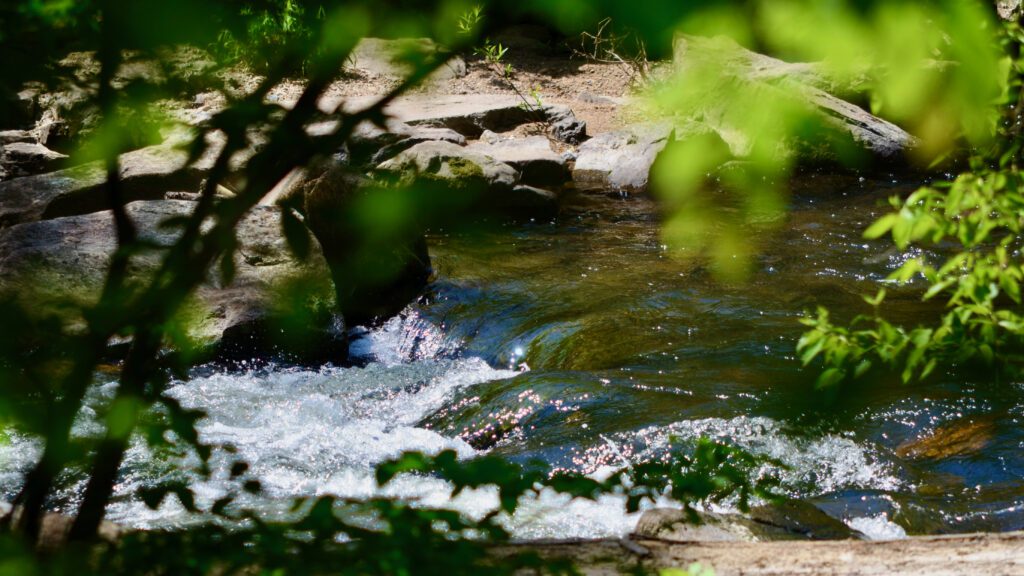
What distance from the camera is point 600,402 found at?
5.42 m

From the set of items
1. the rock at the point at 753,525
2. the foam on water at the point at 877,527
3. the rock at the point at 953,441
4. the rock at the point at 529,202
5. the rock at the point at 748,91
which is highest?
the rock at the point at 748,91

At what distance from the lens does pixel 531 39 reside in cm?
1766

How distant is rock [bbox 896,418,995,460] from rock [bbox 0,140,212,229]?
5.10 meters

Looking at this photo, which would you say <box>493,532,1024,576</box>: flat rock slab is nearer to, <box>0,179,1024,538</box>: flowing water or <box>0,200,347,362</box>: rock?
<box>0,179,1024,538</box>: flowing water

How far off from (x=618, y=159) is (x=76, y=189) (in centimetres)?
571

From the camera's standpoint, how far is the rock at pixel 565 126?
12.3 meters

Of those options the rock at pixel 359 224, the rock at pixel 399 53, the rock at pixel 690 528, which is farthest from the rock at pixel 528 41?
the rock at pixel 399 53

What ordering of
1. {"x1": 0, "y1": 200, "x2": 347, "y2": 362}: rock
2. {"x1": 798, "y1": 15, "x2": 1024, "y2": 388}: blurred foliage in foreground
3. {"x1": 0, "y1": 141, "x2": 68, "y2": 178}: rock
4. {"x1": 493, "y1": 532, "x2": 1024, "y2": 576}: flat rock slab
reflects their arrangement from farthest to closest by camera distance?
{"x1": 0, "y1": 141, "x2": 68, "y2": 178}: rock < {"x1": 0, "y1": 200, "x2": 347, "y2": 362}: rock < {"x1": 493, "y1": 532, "x2": 1024, "y2": 576}: flat rock slab < {"x1": 798, "y1": 15, "x2": 1024, "y2": 388}: blurred foliage in foreground

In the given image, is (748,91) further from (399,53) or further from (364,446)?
(364,446)

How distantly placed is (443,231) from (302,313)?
13.3 inches

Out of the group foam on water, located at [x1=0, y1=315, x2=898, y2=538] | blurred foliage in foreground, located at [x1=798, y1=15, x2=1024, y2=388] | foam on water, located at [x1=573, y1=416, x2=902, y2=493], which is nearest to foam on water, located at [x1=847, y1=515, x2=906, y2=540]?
foam on water, located at [x1=0, y1=315, x2=898, y2=538]

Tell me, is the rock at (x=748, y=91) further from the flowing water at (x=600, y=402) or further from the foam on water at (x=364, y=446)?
the foam on water at (x=364, y=446)

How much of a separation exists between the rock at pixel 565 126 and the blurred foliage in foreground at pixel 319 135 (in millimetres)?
10544

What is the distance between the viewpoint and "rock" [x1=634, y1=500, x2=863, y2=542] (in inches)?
122
